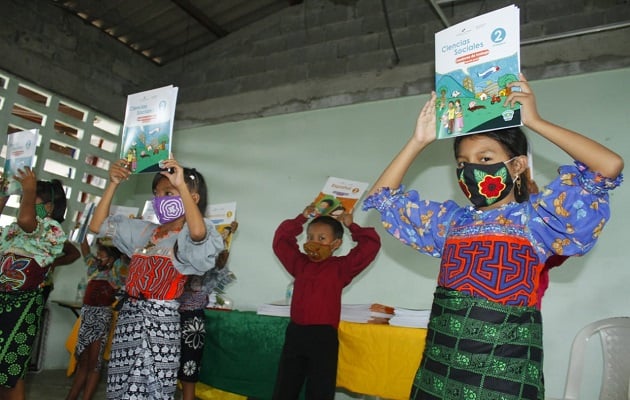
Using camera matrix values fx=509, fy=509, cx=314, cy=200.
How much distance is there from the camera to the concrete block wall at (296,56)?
405 cm

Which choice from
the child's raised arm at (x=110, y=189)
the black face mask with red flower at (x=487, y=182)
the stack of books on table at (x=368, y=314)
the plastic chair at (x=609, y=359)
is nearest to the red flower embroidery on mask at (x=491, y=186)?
the black face mask with red flower at (x=487, y=182)

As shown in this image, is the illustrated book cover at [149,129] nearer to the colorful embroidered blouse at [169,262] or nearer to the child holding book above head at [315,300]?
the colorful embroidered blouse at [169,262]

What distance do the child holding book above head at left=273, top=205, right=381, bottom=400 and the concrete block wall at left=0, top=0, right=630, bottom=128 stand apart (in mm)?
1880

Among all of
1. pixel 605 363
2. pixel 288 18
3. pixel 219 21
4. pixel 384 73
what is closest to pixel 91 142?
pixel 219 21

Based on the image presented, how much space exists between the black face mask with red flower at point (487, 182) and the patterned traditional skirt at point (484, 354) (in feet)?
1.07

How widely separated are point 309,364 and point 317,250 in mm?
705

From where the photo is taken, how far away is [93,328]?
154 inches

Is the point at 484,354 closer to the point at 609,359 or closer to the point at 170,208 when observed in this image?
the point at 170,208

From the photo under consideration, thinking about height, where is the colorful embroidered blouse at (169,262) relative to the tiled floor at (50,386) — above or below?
above

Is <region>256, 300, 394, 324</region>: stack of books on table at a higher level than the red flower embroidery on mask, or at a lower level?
lower

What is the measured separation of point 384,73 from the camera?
4766 millimetres

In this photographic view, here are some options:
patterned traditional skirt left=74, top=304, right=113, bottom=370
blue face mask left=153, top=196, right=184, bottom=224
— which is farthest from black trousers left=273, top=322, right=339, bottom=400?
patterned traditional skirt left=74, top=304, right=113, bottom=370

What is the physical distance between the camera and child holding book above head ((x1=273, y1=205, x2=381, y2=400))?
283cm

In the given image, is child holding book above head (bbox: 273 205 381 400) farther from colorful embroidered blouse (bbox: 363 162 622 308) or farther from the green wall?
colorful embroidered blouse (bbox: 363 162 622 308)
